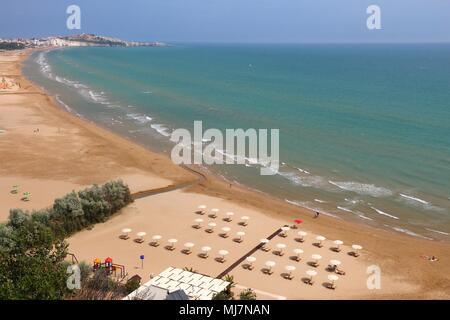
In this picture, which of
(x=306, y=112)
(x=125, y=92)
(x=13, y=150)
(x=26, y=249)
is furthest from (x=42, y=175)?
(x=125, y=92)

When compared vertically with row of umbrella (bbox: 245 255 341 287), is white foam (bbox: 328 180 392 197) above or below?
above

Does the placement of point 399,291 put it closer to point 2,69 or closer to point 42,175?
point 42,175

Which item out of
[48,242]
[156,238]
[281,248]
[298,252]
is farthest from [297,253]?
[48,242]

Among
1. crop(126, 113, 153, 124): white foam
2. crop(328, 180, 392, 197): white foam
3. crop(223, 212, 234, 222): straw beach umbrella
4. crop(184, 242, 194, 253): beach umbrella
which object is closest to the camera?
crop(184, 242, 194, 253): beach umbrella

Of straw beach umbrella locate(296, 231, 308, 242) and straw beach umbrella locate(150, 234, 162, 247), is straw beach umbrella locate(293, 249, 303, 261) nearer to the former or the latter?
straw beach umbrella locate(296, 231, 308, 242)

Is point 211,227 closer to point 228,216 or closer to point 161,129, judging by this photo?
point 228,216

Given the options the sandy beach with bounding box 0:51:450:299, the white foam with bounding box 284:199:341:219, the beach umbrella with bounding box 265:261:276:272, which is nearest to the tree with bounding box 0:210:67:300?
the sandy beach with bounding box 0:51:450:299
